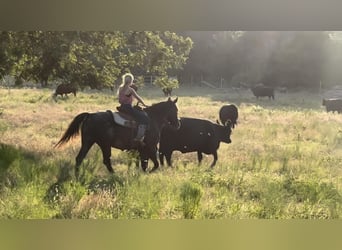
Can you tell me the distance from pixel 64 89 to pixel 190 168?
897mm

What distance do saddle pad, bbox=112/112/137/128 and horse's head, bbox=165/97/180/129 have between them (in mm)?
210

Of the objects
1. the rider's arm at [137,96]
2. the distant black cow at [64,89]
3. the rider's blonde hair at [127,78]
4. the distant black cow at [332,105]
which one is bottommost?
the distant black cow at [332,105]

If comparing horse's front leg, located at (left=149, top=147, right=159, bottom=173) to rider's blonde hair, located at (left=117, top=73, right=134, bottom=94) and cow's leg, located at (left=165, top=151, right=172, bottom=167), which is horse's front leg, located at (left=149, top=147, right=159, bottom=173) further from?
rider's blonde hair, located at (left=117, top=73, right=134, bottom=94)

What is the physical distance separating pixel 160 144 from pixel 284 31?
39.3 inches

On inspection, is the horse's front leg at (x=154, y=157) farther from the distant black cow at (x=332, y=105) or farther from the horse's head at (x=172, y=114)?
the distant black cow at (x=332, y=105)

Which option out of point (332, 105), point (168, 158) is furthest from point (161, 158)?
point (332, 105)

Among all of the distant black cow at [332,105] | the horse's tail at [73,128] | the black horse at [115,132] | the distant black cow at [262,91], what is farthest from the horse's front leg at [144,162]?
the distant black cow at [332,105]

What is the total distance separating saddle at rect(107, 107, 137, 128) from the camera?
3.07 metres

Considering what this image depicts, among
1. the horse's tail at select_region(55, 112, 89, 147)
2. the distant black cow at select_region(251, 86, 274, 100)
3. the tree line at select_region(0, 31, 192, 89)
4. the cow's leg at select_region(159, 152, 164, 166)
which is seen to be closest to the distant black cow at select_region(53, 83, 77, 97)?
the tree line at select_region(0, 31, 192, 89)

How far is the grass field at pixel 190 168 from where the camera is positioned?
2965mm

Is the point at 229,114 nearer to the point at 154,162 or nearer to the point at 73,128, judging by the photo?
the point at 154,162

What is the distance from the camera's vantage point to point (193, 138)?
3.11m

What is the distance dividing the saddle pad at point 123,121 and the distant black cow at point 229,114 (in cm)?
53
